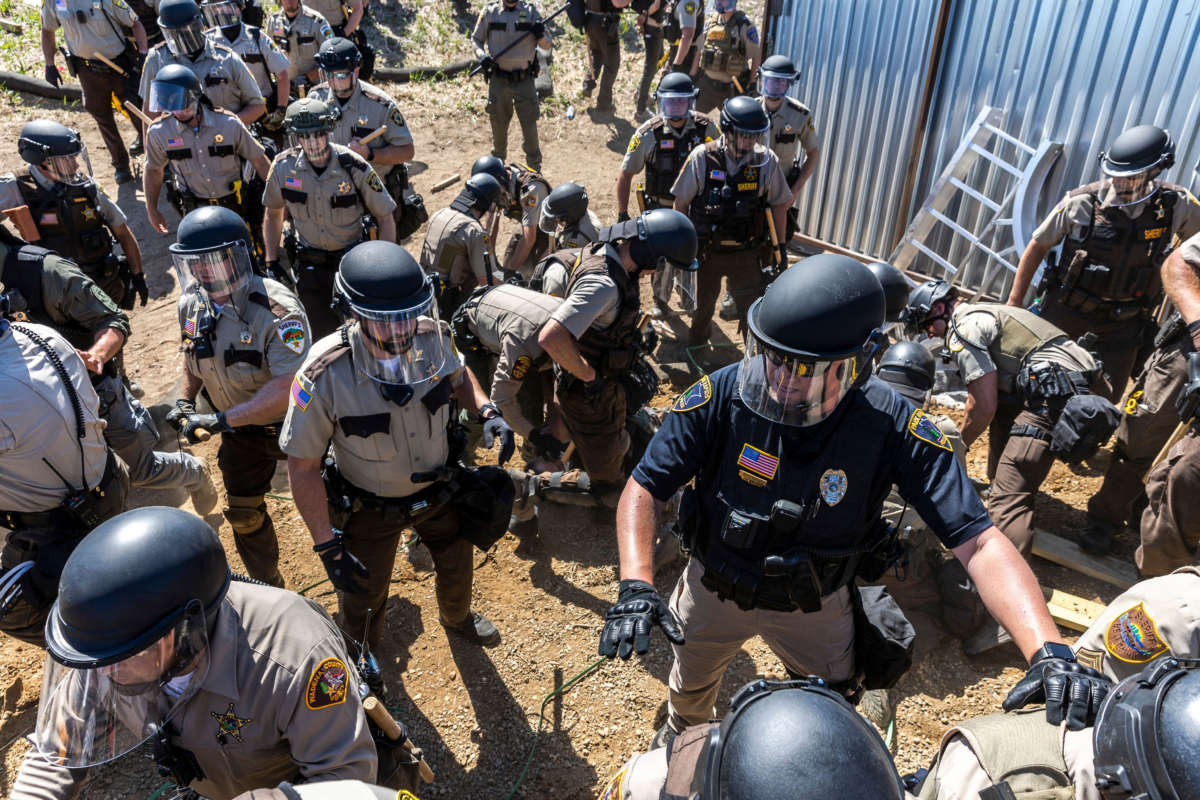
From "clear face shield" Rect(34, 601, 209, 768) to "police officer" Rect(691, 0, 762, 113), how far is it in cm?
897

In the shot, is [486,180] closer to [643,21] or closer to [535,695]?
[535,695]

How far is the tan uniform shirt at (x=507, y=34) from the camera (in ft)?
31.7

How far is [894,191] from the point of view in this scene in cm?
807

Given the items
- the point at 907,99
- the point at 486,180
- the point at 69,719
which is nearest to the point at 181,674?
the point at 69,719

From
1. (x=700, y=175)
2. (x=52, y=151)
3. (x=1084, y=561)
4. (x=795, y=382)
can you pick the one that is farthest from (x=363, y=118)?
(x=1084, y=561)

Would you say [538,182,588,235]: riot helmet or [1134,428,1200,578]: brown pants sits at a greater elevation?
[538,182,588,235]: riot helmet

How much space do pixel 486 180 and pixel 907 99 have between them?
4.27 m

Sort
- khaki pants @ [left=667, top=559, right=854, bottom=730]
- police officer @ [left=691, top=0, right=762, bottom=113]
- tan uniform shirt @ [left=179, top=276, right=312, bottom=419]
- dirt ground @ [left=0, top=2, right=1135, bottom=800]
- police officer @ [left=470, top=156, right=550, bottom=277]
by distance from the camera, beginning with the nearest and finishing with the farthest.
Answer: khaki pants @ [left=667, top=559, right=854, bottom=730]
dirt ground @ [left=0, top=2, right=1135, bottom=800]
tan uniform shirt @ [left=179, top=276, right=312, bottom=419]
police officer @ [left=470, top=156, right=550, bottom=277]
police officer @ [left=691, top=0, right=762, bottom=113]

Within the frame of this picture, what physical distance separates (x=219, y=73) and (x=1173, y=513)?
8.15 m

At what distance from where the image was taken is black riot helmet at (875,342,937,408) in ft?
13.8

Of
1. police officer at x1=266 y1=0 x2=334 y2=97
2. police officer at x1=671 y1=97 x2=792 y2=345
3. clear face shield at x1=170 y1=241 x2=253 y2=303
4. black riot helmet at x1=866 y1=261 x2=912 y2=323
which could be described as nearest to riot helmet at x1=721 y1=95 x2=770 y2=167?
police officer at x1=671 y1=97 x2=792 y2=345

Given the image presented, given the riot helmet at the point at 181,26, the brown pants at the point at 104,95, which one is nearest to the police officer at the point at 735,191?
the riot helmet at the point at 181,26

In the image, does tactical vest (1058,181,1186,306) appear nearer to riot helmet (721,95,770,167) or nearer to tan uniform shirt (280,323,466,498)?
riot helmet (721,95,770,167)

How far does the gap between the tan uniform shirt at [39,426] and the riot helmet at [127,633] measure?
1.45m
